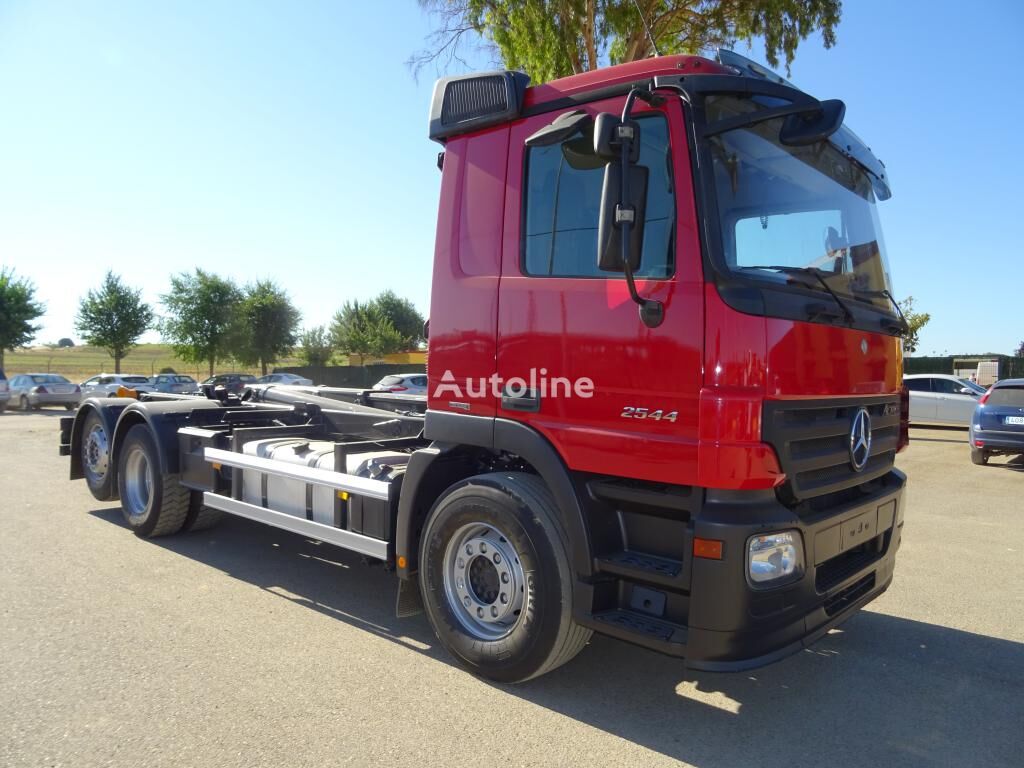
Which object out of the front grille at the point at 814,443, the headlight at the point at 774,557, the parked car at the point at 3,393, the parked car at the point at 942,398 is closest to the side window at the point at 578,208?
the front grille at the point at 814,443

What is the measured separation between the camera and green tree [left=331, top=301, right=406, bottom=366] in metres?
61.0

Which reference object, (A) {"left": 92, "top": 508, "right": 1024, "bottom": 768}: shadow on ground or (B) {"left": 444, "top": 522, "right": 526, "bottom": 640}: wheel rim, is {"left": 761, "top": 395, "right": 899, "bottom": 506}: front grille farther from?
(B) {"left": 444, "top": 522, "right": 526, "bottom": 640}: wheel rim

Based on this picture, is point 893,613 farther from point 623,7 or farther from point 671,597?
point 623,7

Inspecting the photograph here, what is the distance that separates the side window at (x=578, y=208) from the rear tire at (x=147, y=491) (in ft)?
14.3

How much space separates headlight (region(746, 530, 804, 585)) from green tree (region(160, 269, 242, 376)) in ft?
146

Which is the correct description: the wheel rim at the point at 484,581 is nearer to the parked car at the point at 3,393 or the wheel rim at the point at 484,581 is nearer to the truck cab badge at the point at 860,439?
the truck cab badge at the point at 860,439

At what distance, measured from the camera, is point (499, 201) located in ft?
12.4

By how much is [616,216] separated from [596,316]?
1.78 feet

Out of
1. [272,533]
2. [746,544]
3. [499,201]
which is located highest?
[499,201]

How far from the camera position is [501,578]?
365 centimetres

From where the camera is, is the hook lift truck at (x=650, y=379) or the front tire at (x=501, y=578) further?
the front tire at (x=501, y=578)

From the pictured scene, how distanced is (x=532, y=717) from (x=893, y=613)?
288cm

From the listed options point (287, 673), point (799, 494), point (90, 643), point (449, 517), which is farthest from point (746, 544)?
point (90, 643)

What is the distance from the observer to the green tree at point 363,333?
2400 inches
